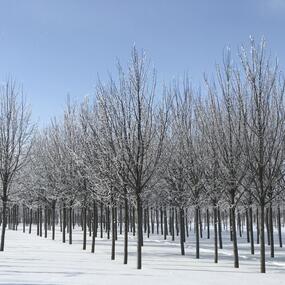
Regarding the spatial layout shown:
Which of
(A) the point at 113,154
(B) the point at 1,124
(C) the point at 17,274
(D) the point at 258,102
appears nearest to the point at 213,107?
(D) the point at 258,102

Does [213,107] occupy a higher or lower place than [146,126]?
higher

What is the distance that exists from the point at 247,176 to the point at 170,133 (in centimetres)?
824

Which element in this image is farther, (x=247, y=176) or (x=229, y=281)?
(x=247, y=176)

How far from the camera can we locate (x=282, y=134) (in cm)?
1405

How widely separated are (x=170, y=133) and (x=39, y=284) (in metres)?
15.1

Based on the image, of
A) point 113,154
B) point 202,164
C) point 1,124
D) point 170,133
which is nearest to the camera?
point 113,154

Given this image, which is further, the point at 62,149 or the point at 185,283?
the point at 62,149

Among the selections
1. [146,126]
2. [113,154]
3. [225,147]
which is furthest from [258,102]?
[113,154]

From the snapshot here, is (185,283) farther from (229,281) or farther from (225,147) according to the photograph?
(225,147)

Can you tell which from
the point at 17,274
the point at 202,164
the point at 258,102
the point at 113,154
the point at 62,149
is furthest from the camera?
the point at 62,149

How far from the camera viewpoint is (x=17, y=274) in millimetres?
10922

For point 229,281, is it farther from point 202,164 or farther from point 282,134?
point 202,164

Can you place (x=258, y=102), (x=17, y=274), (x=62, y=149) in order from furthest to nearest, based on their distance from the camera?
1. (x=62, y=149)
2. (x=258, y=102)
3. (x=17, y=274)

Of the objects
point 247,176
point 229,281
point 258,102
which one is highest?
point 258,102
